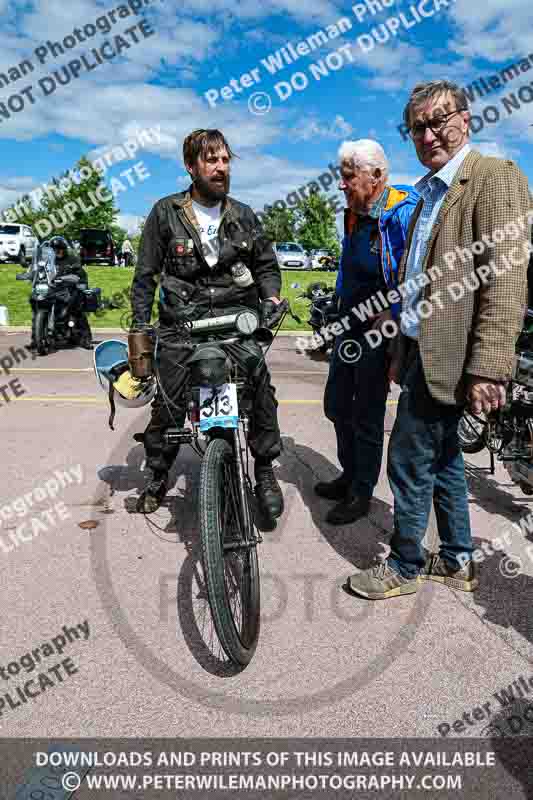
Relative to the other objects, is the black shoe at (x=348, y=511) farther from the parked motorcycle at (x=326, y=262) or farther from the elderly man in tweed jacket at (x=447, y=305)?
the parked motorcycle at (x=326, y=262)

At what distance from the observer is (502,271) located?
2520mm

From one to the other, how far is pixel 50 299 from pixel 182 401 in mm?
7316

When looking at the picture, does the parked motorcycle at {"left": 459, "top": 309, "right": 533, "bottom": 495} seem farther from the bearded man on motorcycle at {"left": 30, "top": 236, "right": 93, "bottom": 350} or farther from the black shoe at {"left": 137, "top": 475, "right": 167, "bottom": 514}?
the bearded man on motorcycle at {"left": 30, "top": 236, "right": 93, "bottom": 350}

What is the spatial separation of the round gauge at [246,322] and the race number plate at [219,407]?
0.84 feet

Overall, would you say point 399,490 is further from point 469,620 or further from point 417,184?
point 417,184

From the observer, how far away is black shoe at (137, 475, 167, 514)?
412 cm

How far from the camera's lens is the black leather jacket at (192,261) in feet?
12.0

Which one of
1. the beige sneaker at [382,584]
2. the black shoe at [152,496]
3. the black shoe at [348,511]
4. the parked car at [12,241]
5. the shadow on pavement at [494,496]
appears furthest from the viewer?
the parked car at [12,241]

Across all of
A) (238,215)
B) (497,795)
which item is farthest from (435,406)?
(238,215)

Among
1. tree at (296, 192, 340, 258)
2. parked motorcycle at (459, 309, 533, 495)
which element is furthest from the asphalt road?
tree at (296, 192, 340, 258)

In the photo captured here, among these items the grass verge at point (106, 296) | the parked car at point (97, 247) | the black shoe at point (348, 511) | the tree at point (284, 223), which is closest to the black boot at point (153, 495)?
the black shoe at point (348, 511)

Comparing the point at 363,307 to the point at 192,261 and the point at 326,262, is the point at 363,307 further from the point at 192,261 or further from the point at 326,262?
the point at 326,262

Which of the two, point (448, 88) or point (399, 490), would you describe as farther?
point (399, 490)

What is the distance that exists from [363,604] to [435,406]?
39.4 inches
